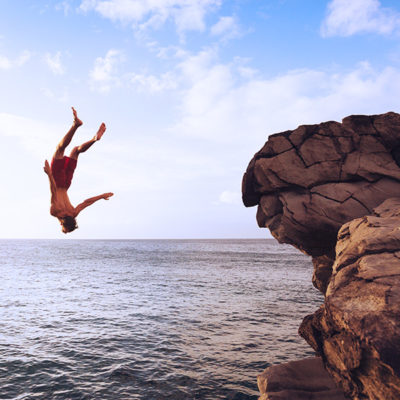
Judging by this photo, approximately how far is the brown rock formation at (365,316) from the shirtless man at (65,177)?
6.32m

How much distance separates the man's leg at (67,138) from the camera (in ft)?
25.4

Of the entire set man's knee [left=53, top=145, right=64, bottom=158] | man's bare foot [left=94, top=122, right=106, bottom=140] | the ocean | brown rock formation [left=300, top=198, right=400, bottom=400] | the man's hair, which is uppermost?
man's bare foot [left=94, top=122, right=106, bottom=140]

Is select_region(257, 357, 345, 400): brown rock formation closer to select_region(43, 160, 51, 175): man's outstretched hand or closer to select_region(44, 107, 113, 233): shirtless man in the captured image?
select_region(44, 107, 113, 233): shirtless man

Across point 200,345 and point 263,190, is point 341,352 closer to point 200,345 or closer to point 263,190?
point 263,190

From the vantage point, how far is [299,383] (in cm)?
796

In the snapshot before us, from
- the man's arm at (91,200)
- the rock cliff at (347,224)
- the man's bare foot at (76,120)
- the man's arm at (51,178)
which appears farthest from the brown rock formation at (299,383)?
the man's bare foot at (76,120)

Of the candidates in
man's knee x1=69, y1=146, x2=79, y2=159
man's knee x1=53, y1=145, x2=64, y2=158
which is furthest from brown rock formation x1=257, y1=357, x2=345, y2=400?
man's knee x1=53, y1=145, x2=64, y2=158

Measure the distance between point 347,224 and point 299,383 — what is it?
416cm

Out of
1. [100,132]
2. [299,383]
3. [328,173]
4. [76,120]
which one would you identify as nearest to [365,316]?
[299,383]

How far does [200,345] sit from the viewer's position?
13.8m

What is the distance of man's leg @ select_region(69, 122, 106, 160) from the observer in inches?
327

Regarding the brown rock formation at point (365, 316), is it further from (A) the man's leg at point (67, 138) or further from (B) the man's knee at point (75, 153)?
(B) the man's knee at point (75, 153)

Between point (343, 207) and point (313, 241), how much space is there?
4.93 feet

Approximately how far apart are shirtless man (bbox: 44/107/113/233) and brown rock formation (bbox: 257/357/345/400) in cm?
651
